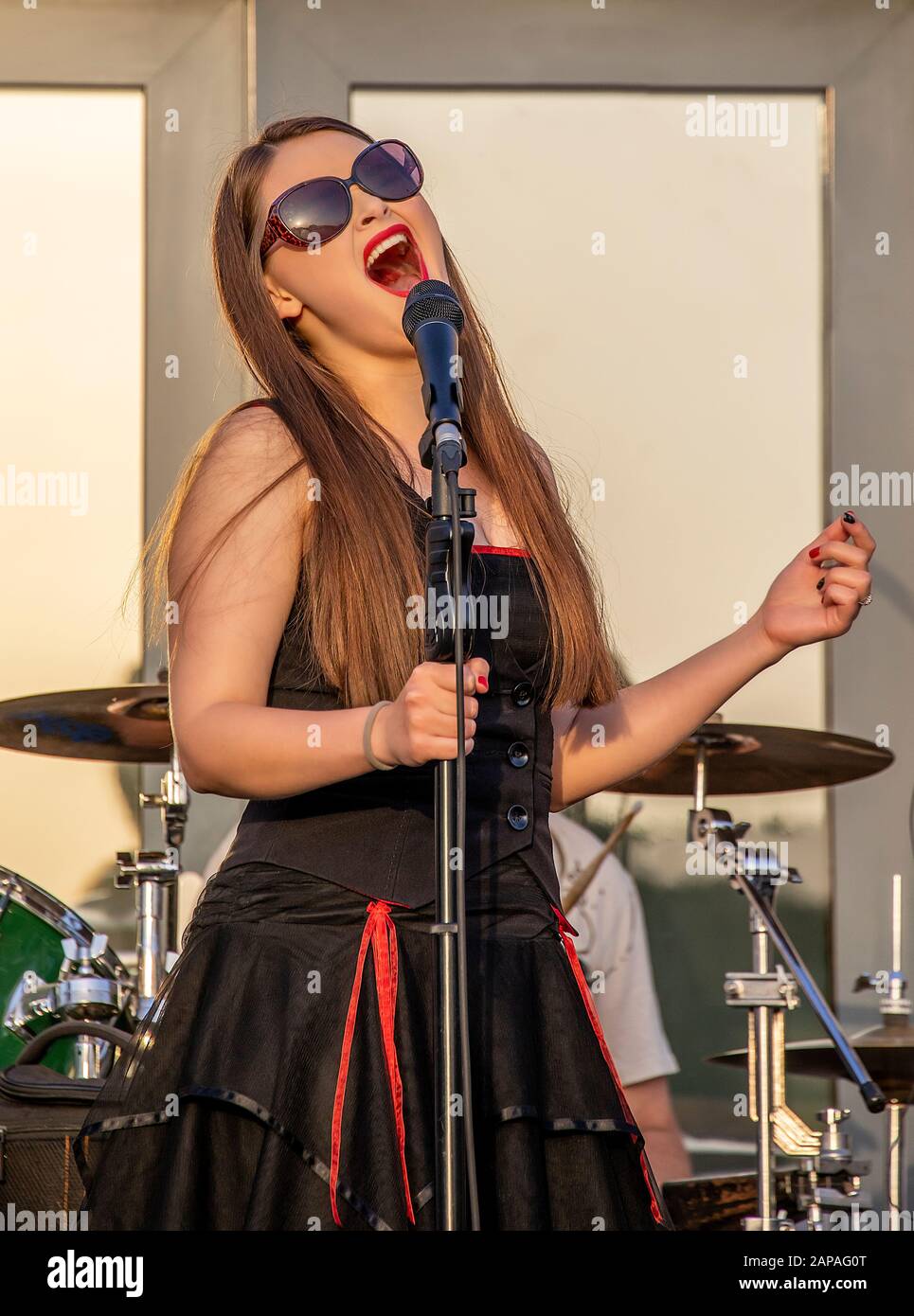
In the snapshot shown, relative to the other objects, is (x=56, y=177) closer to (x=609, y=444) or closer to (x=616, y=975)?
(x=609, y=444)

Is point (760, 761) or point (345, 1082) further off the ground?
point (760, 761)

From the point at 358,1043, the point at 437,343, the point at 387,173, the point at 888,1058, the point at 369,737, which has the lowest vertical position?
the point at 888,1058

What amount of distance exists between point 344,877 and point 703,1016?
2902mm

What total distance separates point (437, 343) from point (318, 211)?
0.97ft

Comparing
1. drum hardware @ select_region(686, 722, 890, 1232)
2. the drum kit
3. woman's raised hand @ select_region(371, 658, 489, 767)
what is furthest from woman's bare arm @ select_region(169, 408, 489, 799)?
drum hardware @ select_region(686, 722, 890, 1232)

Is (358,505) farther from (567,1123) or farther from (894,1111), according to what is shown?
(894,1111)

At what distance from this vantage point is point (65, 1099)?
1.96m

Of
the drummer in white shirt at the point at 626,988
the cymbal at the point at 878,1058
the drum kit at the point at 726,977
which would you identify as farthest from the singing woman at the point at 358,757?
the drummer in white shirt at the point at 626,988

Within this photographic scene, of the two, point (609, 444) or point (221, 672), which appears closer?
point (221, 672)

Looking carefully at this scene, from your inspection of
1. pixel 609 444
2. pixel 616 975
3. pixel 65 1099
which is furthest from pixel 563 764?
pixel 609 444

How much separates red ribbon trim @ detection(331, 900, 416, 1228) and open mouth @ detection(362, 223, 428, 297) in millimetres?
573

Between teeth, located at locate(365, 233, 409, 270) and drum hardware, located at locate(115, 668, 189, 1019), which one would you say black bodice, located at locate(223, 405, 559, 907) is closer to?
teeth, located at locate(365, 233, 409, 270)

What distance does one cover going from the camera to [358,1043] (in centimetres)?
121

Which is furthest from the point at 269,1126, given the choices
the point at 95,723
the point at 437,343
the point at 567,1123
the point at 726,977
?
the point at 95,723
